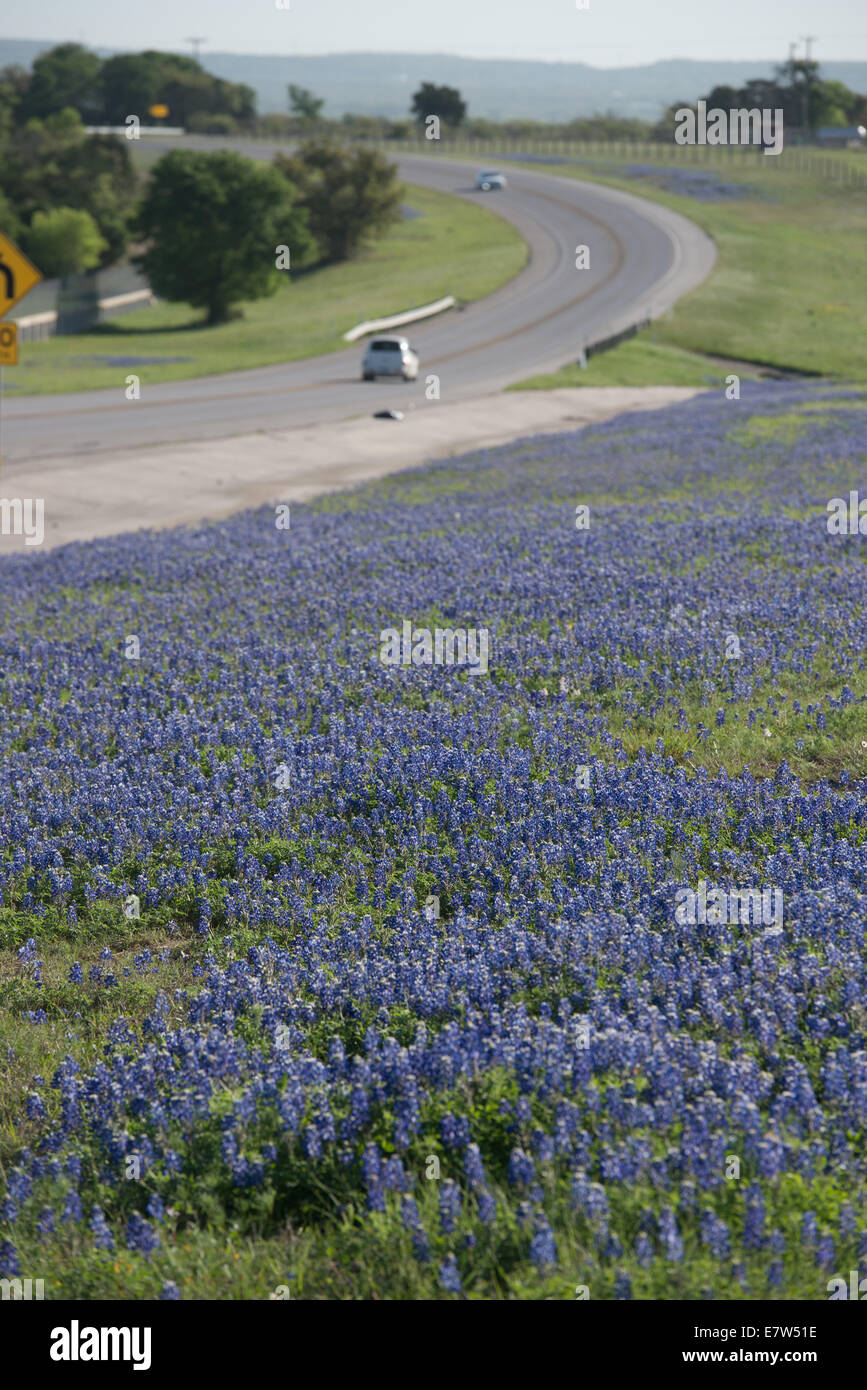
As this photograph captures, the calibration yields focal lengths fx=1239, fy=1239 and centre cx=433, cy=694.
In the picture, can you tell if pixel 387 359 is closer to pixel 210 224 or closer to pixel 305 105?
pixel 210 224

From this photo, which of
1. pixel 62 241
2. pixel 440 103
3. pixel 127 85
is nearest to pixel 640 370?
pixel 62 241

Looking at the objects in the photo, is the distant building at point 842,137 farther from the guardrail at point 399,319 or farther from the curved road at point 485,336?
the guardrail at point 399,319

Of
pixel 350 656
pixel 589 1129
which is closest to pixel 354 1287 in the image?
pixel 589 1129

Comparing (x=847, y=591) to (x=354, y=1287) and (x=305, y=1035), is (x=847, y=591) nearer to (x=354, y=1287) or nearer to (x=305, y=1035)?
(x=305, y=1035)

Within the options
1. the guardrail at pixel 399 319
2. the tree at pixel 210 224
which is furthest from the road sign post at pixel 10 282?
the tree at pixel 210 224

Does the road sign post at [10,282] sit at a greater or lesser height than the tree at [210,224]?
lesser

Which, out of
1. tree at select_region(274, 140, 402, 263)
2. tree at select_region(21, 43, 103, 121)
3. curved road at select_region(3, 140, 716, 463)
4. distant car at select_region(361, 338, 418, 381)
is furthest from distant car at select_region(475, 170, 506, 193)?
distant car at select_region(361, 338, 418, 381)
